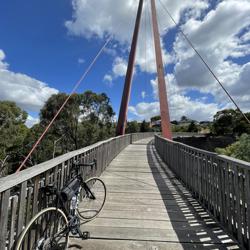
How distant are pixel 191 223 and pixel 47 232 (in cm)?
202

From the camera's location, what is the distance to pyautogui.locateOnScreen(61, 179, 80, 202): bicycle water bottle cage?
284 cm

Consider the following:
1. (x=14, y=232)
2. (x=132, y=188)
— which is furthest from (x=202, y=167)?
(x=14, y=232)

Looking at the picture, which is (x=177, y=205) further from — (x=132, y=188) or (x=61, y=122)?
(x=61, y=122)

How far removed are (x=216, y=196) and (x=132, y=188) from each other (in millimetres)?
2433

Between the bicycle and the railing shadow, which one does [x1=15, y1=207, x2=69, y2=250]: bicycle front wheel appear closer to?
the bicycle

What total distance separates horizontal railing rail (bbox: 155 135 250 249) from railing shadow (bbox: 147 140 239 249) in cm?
11

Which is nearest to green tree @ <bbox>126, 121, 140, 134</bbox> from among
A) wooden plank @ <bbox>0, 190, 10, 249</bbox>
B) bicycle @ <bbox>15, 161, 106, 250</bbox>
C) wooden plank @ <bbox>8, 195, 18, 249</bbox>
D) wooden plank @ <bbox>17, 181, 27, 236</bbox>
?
bicycle @ <bbox>15, 161, 106, 250</bbox>

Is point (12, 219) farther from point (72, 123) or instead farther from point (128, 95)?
point (72, 123)

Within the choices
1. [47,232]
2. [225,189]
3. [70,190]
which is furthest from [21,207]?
[225,189]

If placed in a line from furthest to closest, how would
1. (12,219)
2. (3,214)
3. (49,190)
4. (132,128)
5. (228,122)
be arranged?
(132,128), (228,122), (49,190), (12,219), (3,214)

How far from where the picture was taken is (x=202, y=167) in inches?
181

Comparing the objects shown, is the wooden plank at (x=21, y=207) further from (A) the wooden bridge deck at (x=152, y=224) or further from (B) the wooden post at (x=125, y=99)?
(B) the wooden post at (x=125, y=99)

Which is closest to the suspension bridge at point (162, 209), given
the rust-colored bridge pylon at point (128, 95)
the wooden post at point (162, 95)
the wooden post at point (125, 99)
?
the wooden post at point (162, 95)

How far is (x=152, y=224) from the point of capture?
3.73m
